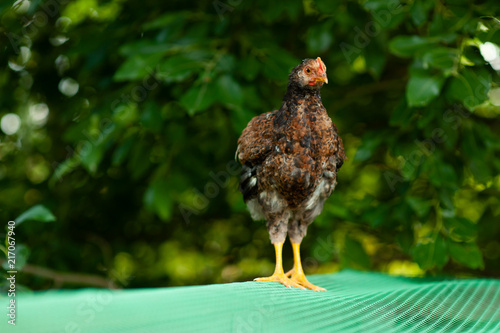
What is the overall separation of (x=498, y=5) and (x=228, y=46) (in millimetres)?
1228

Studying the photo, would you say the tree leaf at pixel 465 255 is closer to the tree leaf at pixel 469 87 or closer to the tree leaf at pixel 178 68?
the tree leaf at pixel 469 87

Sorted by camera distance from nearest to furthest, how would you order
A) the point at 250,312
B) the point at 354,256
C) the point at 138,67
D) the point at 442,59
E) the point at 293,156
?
the point at 250,312, the point at 293,156, the point at 442,59, the point at 138,67, the point at 354,256

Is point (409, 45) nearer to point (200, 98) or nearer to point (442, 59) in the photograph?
point (442, 59)

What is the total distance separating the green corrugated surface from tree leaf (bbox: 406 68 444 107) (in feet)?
2.40

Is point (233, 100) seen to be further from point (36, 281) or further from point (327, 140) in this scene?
point (36, 281)

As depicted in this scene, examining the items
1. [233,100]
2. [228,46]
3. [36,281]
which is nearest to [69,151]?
[36,281]

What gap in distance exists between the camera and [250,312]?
1441 millimetres

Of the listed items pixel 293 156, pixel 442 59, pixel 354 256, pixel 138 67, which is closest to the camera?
pixel 293 156

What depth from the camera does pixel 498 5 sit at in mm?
2322

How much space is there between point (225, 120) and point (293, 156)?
53.2 inches

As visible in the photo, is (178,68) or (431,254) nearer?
(178,68)

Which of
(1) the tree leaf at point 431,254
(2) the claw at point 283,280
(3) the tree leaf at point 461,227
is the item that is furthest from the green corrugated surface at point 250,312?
(3) the tree leaf at point 461,227

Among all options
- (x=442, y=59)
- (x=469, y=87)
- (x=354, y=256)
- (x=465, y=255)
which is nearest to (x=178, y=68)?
(x=442, y=59)

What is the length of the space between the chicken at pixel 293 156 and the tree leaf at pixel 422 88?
0.48 metres
